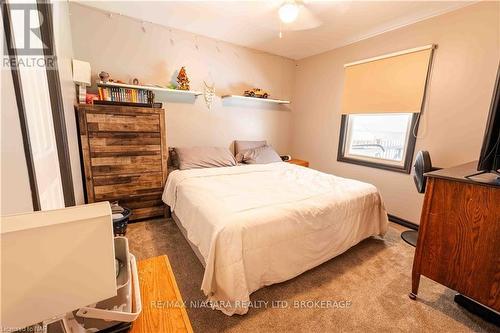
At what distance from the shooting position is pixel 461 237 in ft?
4.43

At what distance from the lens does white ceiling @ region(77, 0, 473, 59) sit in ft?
7.29

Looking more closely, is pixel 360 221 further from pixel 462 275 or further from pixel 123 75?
pixel 123 75

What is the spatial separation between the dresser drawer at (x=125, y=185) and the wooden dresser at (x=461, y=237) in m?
2.61

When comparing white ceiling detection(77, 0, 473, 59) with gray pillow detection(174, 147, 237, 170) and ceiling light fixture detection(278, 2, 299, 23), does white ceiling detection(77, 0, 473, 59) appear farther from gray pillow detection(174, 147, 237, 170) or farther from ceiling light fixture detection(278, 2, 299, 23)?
gray pillow detection(174, 147, 237, 170)

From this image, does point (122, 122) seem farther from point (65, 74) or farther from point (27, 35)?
point (27, 35)

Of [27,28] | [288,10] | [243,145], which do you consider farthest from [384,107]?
[27,28]

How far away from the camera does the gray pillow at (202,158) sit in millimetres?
2822

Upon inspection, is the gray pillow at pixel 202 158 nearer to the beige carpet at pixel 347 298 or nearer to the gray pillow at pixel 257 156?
the gray pillow at pixel 257 156

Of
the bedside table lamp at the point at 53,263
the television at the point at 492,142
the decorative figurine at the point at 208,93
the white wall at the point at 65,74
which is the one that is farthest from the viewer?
the decorative figurine at the point at 208,93

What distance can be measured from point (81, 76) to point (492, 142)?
3267 millimetres

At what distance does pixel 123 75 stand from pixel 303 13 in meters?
2.23

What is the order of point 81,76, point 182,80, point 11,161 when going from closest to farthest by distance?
point 11,161 < point 81,76 < point 182,80

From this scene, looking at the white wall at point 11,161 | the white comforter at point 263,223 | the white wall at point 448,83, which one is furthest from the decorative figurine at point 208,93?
the white wall at point 11,161

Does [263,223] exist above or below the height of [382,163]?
below
